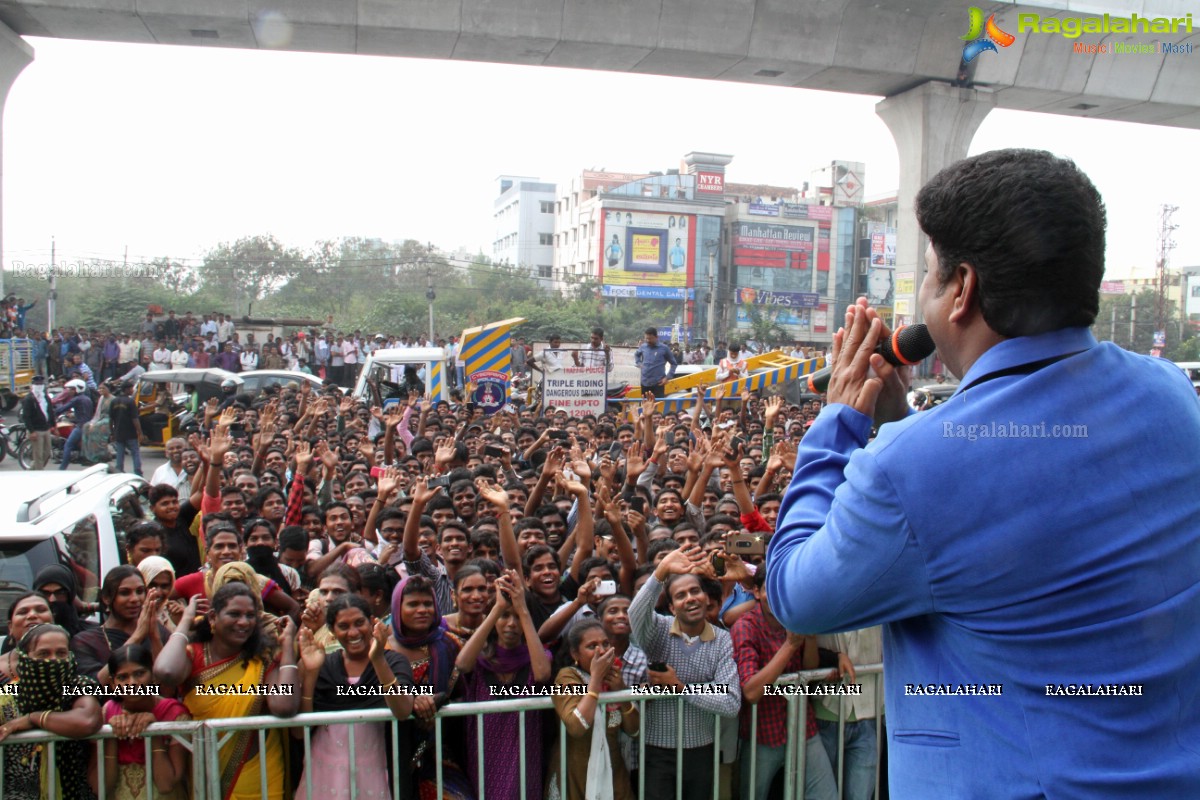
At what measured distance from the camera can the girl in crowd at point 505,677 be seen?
384 centimetres

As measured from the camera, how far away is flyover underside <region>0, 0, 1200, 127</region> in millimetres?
13203

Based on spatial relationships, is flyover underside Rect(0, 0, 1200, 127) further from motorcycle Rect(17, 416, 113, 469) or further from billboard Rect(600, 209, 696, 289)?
billboard Rect(600, 209, 696, 289)

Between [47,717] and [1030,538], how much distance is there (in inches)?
136

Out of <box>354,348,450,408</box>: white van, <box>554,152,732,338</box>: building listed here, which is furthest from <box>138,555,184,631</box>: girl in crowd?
<box>554,152,732,338</box>: building

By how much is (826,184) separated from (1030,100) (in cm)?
7076

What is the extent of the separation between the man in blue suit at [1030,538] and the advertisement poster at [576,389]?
10563mm

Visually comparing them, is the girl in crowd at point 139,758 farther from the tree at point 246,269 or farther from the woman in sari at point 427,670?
the tree at point 246,269

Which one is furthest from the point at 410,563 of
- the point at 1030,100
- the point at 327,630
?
the point at 1030,100

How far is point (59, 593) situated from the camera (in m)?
4.43

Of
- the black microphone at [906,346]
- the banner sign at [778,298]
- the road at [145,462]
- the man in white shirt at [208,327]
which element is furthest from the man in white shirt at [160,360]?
the banner sign at [778,298]

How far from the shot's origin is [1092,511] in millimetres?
1185

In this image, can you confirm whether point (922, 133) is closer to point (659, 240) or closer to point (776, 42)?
point (776, 42)

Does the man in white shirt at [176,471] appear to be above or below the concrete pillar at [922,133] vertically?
below

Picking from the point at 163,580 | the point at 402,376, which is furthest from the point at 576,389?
the point at 163,580
